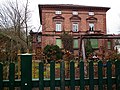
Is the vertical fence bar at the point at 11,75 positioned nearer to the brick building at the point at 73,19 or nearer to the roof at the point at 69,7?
the brick building at the point at 73,19

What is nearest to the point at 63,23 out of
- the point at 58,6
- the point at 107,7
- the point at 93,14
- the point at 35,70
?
the point at 58,6

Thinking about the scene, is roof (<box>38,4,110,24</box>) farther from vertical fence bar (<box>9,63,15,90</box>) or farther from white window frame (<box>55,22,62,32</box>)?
vertical fence bar (<box>9,63,15,90</box>)

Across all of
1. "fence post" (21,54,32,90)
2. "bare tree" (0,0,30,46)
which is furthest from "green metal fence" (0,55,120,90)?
"bare tree" (0,0,30,46)

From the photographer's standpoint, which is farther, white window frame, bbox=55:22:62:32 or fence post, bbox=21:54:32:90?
white window frame, bbox=55:22:62:32

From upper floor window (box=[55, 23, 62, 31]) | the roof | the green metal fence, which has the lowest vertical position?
the green metal fence

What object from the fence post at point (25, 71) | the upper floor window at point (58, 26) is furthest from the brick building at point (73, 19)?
the fence post at point (25, 71)

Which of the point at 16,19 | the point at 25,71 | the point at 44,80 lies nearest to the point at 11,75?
the point at 25,71

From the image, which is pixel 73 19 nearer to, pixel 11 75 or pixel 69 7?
pixel 69 7

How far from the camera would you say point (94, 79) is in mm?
4102

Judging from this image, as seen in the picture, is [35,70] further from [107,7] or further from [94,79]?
[107,7]

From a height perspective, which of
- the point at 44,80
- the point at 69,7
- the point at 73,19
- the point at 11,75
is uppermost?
the point at 69,7

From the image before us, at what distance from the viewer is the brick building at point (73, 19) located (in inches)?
1682

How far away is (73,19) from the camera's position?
145ft

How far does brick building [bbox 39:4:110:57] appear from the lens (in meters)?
42.7
